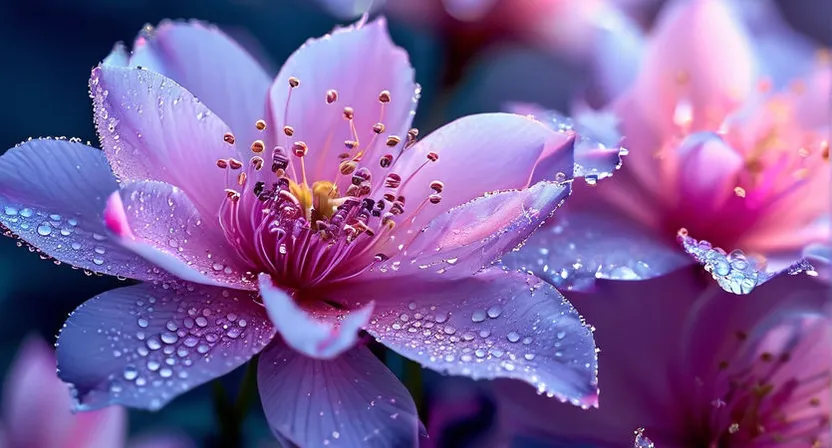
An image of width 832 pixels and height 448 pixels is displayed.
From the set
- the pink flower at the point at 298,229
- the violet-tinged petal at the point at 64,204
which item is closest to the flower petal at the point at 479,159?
the pink flower at the point at 298,229

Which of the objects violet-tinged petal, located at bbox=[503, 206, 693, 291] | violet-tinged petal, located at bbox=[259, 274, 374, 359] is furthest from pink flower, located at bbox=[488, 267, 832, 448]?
violet-tinged petal, located at bbox=[259, 274, 374, 359]

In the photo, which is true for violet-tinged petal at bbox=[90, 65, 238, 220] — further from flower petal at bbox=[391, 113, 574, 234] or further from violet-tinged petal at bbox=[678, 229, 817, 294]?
violet-tinged petal at bbox=[678, 229, 817, 294]

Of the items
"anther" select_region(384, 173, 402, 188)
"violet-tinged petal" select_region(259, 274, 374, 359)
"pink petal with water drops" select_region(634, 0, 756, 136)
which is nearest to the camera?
"violet-tinged petal" select_region(259, 274, 374, 359)

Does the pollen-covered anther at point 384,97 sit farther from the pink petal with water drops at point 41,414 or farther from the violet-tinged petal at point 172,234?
the pink petal with water drops at point 41,414

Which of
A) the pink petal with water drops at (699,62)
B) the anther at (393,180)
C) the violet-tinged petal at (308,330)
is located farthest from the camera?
the pink petal with water drops at (699,62)

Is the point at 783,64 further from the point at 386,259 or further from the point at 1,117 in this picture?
the point at 1,117

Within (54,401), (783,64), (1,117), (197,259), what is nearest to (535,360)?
(197,259)

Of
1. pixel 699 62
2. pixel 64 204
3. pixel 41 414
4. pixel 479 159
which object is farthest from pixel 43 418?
pixel 699 62
